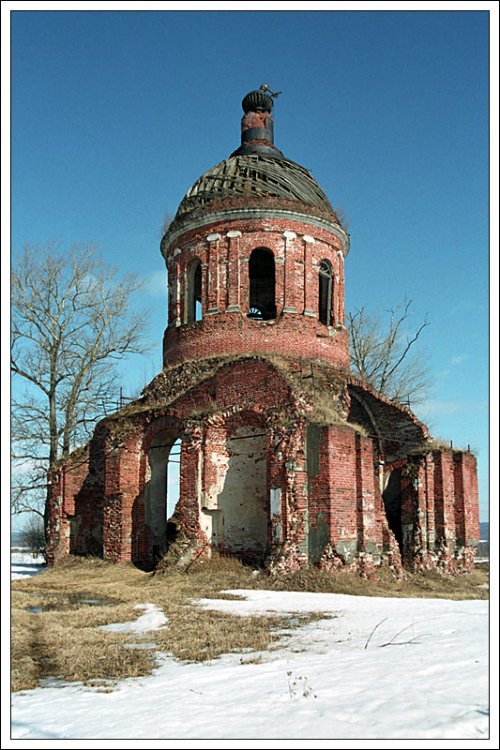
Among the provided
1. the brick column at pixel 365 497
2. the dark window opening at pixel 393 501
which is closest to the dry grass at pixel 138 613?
the brick column at pixel 365 497

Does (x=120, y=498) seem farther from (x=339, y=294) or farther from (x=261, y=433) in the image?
(x=339, y=294)

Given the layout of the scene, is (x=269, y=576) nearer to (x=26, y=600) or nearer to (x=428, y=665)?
(x=26, y=600)

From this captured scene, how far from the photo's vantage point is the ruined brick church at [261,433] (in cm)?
1434

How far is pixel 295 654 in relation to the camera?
7449 millimetres

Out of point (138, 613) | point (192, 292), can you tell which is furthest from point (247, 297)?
point (138, 613)

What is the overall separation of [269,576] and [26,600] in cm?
450

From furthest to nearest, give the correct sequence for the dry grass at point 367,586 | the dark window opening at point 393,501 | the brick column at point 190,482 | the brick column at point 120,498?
the dark window opening at point 393,501 < the brick column at point 120,498 < the brick column at point 190,482 < the dry grass at point 367,586

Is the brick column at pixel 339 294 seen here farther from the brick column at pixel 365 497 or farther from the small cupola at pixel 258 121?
the brick column at pixel 365 497

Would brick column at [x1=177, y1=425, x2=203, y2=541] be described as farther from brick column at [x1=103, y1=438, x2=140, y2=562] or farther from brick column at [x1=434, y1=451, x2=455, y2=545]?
brick column at [x1=434, y1=451, x2=455, y2=545]

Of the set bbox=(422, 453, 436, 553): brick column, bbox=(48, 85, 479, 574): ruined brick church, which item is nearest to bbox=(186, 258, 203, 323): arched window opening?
bbox=(48, 85, 479, 574): ruined brick church

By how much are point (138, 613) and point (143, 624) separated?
0.91 meters

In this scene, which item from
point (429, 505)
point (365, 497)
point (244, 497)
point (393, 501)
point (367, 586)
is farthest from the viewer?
point (393, 501)

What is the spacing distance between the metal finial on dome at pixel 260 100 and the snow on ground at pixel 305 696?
703 inches

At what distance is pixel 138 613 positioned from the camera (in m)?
10.5
